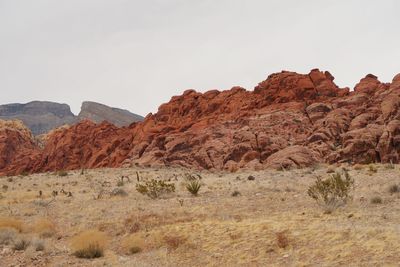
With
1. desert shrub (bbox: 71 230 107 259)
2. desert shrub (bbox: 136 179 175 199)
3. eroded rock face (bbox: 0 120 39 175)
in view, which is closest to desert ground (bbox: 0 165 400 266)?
desert shrub (bbox: 71 230 107 259)

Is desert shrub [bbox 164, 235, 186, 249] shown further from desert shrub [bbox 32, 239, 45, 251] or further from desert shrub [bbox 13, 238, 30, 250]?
desert shrub [bbox 13, 238, 30, 250]

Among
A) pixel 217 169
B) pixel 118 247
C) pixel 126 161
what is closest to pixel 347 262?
pixel 118 247

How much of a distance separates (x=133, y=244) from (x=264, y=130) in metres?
37.7

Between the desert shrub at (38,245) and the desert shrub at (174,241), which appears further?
the desert shrub at (38,245)

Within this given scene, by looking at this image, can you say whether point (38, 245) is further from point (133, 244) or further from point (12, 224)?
point (12, 224)

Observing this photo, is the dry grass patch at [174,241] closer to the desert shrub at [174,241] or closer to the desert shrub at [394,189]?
the desert shrub at [174,241]

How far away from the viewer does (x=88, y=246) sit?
43.8 feet

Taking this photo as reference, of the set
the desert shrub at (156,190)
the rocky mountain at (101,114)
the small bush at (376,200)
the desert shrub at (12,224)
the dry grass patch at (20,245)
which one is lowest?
the dry grass patch at (20,245)

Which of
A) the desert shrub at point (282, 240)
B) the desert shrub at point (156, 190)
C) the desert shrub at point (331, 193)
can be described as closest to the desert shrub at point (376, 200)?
the desert shrub at point (331, 193)

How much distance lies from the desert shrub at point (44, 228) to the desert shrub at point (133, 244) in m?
3.63

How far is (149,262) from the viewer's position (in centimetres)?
1228

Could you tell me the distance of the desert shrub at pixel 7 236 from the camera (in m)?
14.8

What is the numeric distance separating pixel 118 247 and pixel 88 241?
113 cm

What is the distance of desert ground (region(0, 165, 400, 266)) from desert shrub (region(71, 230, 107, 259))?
0.12 m
